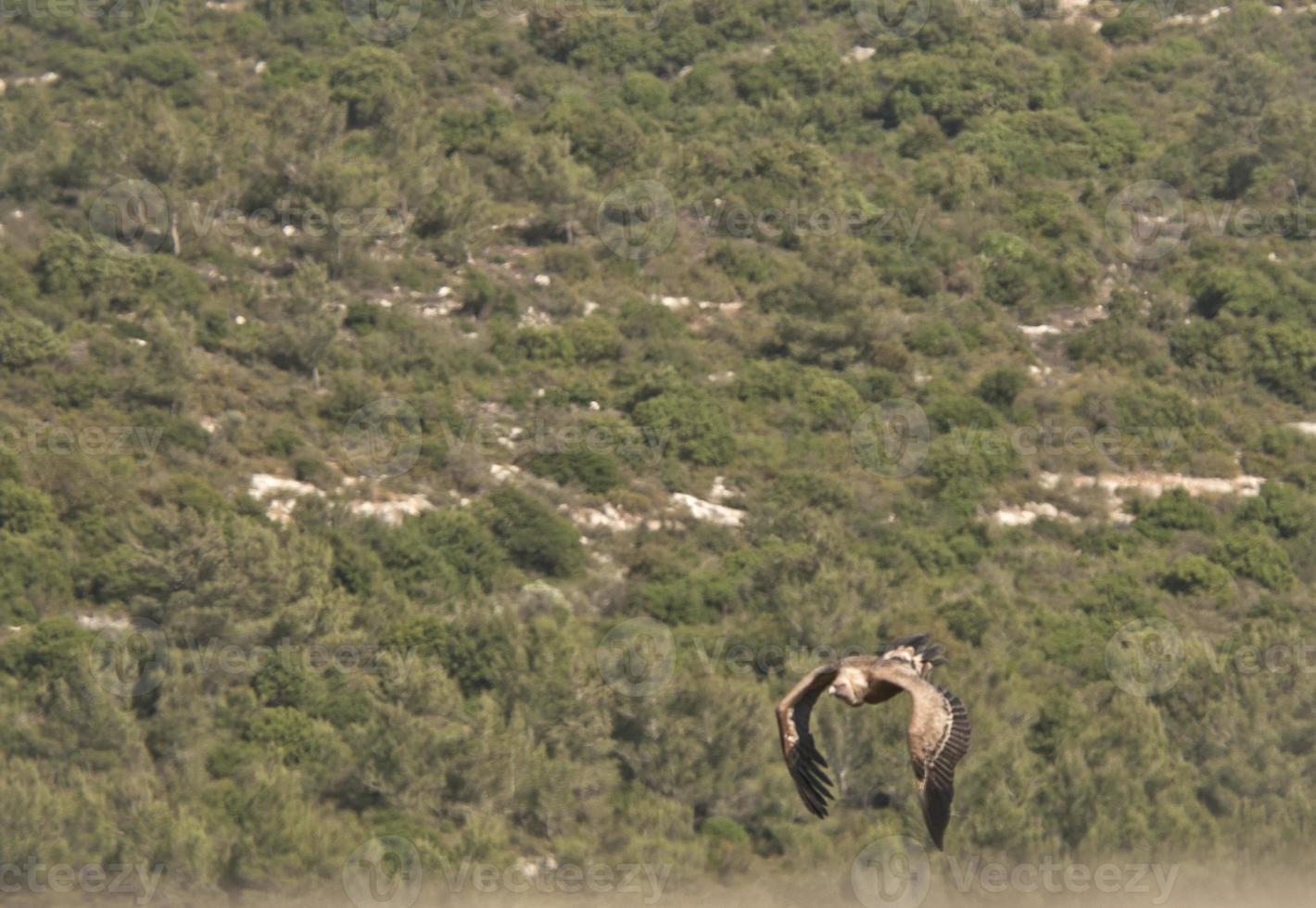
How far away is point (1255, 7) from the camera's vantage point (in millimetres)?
91250

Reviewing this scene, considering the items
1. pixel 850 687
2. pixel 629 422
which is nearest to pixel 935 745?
pixel 850 687

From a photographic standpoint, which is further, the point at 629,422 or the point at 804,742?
the point at 629,422

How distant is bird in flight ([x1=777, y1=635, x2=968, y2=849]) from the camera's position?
16234 mm

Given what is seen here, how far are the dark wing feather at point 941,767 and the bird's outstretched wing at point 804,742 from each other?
0.95m

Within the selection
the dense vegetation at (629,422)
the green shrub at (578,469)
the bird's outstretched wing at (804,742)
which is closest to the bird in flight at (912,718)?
the bird's outstretched wing at (804,742)

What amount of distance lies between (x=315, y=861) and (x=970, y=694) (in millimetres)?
14112

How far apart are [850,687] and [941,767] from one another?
1355mm

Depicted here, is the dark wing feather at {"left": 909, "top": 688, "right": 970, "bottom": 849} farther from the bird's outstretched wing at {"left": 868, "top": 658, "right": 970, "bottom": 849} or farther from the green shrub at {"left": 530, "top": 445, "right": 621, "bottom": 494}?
the green shrub at {"left": 530, "top": 445, "right": 621, "bottom": 494}

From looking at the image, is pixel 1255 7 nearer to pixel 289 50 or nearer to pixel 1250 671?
pixel 289 50

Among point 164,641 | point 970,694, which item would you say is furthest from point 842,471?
point 164,641

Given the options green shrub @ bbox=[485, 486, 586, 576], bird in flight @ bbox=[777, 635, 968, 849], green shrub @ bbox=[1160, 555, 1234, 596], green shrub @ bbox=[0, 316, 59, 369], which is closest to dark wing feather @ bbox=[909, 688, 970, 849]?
bird in flight @ bbox=[777, 635, 968, 849]

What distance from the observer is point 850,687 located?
57.2ft

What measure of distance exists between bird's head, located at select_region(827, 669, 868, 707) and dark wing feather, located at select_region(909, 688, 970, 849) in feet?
3.34

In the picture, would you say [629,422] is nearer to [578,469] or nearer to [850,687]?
[578,469]
